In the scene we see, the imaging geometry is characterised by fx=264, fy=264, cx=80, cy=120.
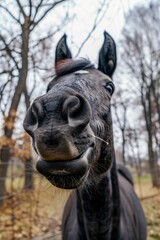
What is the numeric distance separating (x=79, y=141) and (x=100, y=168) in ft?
Result: 2.39

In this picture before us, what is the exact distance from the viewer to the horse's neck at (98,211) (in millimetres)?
2248

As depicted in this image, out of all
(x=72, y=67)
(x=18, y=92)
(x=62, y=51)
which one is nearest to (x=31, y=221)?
(x=18, y=92)

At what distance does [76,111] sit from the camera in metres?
1.28

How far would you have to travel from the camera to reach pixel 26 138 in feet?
21.8

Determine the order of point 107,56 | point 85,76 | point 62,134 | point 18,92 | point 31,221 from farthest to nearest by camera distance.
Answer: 1. point 31,221
2. point 18,92
3. point 107,56
4. point 85,76
5. point 62,134

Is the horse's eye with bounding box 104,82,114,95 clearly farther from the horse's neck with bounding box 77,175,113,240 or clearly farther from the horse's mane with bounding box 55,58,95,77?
the horse's neck with bounding box 77,175,113,240

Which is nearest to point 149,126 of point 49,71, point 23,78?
point 49,71

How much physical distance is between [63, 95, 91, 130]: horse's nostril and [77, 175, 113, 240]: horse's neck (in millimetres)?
1075

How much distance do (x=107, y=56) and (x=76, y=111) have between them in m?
1.32

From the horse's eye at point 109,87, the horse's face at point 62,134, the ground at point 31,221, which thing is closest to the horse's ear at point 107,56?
the horse's eye at point 109,87

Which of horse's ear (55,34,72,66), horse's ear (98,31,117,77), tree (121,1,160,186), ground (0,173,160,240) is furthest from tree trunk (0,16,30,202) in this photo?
tree (121,1,160,186)

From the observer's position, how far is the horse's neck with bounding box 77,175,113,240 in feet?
7.38

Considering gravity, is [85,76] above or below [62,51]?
below

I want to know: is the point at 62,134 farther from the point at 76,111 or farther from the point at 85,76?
the point at 85,76
